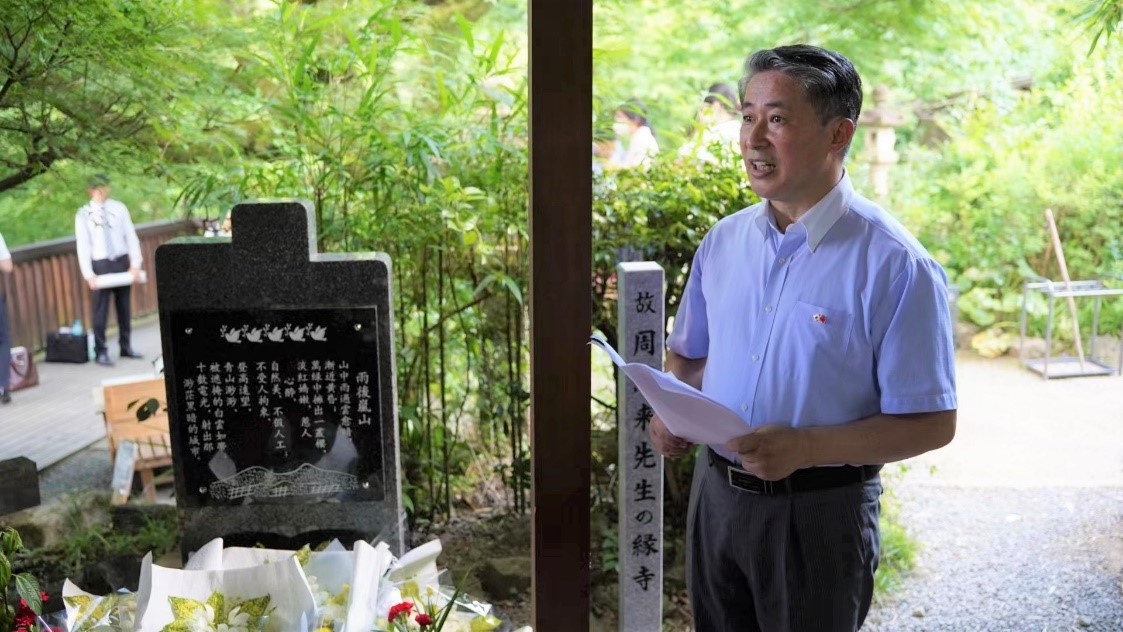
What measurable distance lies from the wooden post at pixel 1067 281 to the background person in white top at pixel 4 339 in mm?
3772

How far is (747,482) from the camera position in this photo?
5.67 feet

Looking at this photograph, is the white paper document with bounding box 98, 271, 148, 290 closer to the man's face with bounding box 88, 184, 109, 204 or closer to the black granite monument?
the man's face with bounding box 88, 184, 109, 204

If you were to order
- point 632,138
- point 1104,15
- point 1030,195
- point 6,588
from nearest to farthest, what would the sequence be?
point 6,588
point 1104,15
point 1030,195
point 632,138

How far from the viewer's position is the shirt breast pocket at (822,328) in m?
1.65

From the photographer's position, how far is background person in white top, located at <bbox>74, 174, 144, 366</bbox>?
3.30 m

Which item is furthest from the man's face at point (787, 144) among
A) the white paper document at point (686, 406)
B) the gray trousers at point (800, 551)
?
the gray trousers at point (800, 551)

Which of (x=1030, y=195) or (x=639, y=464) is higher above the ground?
(x=1030, y=195)

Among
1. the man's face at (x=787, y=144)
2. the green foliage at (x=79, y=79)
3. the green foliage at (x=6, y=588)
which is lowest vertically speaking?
the green foliage at (x=6, y=588)

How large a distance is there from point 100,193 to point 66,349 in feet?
1.88

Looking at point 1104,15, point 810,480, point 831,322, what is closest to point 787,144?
point 831,322

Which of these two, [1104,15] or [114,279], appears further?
[114,279]

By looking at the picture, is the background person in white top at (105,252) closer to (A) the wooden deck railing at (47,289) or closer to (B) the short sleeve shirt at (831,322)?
(A) the wooden deck railing at (47,289)

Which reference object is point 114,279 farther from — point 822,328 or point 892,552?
point 892,552

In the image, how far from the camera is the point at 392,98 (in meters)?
4.07
